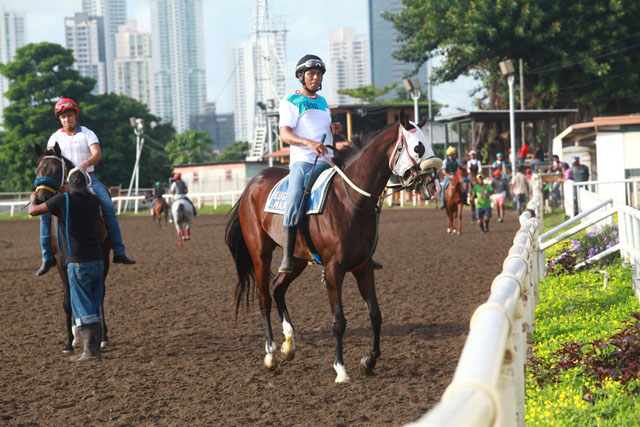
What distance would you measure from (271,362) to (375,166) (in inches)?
70.6

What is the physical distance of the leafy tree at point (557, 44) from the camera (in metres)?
37.4

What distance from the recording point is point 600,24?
37312 millimetres

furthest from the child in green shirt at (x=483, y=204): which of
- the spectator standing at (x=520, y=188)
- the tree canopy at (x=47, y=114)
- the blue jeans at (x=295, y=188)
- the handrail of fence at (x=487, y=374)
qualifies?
the tree canopy at (x=47, y=114)

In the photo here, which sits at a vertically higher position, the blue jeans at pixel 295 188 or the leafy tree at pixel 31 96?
the leafy tree at pixel 31 96

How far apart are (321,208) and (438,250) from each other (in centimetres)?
951

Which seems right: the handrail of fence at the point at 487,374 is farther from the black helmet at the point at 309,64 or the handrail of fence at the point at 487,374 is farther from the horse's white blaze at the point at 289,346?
the black helmet at the point at 309,64

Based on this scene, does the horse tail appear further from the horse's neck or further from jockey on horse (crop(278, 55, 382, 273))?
the horse's neck

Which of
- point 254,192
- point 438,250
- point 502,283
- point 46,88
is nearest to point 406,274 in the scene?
point 438,250

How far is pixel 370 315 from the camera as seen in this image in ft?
19.1

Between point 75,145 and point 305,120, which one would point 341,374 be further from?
point 75,145

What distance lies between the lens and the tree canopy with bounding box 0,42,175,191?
2120 inches

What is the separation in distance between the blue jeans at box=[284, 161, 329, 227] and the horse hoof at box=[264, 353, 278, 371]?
42.2 inches

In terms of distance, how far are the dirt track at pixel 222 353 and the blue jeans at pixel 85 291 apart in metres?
0.43

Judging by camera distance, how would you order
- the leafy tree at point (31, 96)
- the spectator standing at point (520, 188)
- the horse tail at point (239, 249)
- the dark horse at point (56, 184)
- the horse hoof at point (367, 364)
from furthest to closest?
1. the leafy tree at point (31, 96)
2. the spectator standing at point (520, 188)
3. the horse tail at point (239, 249)
4. the dark horse at point (56, 184)
5. the horse hoof at point (367, 364)
